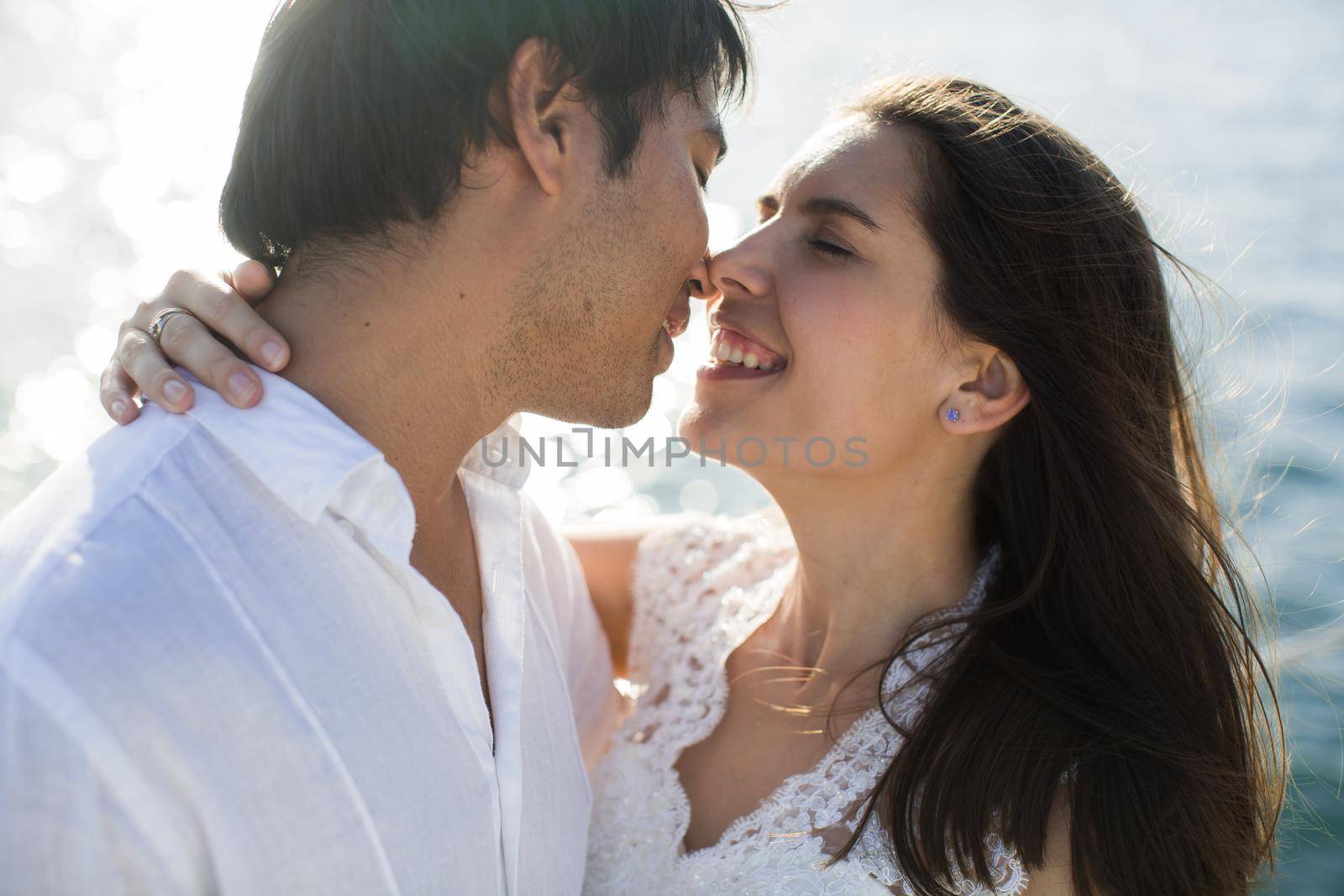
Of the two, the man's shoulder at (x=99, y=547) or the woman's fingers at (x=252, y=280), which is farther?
the woman's fingers at (x=252, y=280)

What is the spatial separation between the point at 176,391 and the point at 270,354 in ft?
0.48

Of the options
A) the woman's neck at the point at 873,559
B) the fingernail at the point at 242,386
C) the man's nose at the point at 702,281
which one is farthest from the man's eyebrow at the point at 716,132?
the fingernail at the point at 242,386

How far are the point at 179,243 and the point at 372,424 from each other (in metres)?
8.07

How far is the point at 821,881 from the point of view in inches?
81.0

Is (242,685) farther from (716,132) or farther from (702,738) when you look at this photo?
(716,132)

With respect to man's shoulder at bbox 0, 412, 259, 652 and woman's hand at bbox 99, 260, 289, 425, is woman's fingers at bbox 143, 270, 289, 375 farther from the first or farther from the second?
man's shoulder at bbox 0, 412, 259, 652

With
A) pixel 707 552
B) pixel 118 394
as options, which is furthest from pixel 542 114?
pixel 707 552

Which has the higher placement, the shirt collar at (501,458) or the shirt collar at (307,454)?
the shirt collar at (307,454)

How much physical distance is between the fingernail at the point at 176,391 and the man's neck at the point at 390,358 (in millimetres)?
161

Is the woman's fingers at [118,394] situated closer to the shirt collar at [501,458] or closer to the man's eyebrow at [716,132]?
the shirt collar at [501,458]

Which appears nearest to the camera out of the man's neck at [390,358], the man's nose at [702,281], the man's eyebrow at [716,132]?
the man's neck at [390,358]

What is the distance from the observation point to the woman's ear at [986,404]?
243cm

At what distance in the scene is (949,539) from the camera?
2.58 m

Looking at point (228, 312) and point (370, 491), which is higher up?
point (228, 312)
